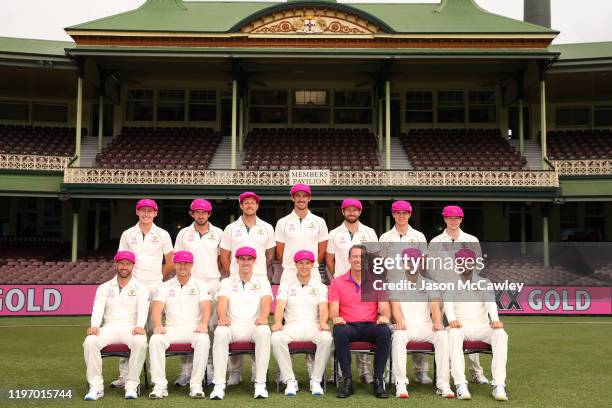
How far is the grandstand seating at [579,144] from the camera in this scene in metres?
26.2

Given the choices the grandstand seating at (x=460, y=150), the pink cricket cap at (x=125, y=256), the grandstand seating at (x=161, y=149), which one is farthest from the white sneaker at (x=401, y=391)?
the grandstand seating at (x=460, y=150)

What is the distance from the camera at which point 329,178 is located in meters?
22.9

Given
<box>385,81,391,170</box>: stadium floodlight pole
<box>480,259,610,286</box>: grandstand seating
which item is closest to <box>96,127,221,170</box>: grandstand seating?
<box>385,81,391,170</box>: stadium floodlight pole

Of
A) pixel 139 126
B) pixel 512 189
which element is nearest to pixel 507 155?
pixel 512 189

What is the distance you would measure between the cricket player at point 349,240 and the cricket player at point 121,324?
2.51 m

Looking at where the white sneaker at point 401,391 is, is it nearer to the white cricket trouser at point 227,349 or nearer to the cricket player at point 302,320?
the cricket player at point 302,320

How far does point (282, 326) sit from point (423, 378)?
2.02m

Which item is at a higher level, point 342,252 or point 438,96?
point 438,96

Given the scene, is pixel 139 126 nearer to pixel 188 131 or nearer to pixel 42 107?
pixel 188 131

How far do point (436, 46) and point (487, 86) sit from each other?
614cm

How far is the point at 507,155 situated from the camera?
25953mm

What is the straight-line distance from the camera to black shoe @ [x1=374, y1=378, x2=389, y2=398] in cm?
714

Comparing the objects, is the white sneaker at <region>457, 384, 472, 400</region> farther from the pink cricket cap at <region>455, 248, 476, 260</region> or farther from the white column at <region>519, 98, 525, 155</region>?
the white column at <region>519, 98, 525, 155</region>

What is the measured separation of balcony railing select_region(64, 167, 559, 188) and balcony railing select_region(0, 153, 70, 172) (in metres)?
1.14
